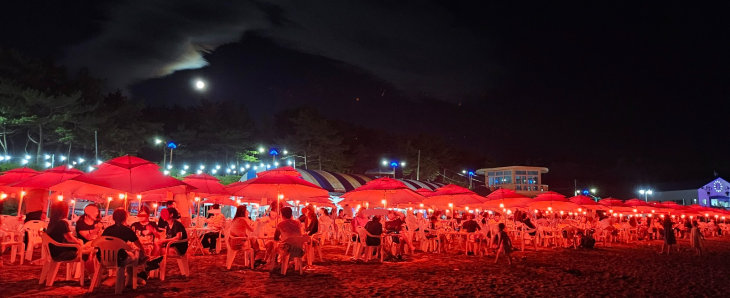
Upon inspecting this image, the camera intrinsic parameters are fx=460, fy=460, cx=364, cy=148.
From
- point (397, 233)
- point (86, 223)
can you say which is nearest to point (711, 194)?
point (397, 233)

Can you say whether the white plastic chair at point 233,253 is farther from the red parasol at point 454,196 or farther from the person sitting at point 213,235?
the red parasol at point 454,196

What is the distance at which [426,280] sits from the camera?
7984mm

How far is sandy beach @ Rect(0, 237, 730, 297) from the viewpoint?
6.65 metres

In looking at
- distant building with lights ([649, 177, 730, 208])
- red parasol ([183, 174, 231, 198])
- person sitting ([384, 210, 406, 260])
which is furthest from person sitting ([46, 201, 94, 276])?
distant building with lights ([649, 177, 730, 208])

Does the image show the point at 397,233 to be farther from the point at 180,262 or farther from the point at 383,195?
the point at 180,262

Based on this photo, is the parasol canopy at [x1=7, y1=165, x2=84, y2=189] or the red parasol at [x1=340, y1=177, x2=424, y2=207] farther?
the red parasol at [x1=340, y1=177, x2=424, y2=207]

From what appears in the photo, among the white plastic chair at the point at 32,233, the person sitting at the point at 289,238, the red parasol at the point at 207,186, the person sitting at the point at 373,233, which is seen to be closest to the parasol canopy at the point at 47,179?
the white plastic chair at the point at 32,233

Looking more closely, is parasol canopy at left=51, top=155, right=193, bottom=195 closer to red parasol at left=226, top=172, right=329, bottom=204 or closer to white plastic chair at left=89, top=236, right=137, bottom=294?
white plastic chair at left=89, top=236, right=137, bottom=294

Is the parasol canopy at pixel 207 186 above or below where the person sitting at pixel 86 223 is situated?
above

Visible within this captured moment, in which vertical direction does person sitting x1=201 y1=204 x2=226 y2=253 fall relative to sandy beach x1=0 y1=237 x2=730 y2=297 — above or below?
above

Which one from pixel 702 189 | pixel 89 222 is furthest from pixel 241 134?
pixel 702 189

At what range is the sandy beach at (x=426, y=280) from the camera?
665cm

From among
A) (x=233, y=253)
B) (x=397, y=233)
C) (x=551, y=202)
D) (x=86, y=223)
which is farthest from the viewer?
(x=551, y=202)

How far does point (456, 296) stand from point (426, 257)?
541 centimetres
